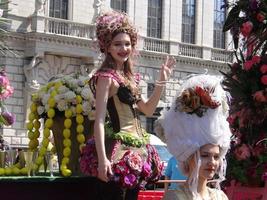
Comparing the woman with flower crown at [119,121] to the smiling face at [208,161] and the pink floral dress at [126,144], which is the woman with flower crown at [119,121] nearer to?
the pink floral dress at [126,144]

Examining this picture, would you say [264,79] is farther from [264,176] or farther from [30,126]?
[30,126]

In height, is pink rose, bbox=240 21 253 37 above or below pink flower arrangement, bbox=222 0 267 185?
above

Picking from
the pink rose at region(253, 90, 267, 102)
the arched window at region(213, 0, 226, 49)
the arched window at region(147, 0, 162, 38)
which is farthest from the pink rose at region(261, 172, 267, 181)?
the arched window at region(213, 0, 226, 49)

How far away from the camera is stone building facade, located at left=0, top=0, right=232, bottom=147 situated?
2723 centimetres

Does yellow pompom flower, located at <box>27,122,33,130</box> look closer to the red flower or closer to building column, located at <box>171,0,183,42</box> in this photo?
the red flower

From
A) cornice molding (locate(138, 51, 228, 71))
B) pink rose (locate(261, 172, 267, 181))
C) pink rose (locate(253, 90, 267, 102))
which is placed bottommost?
pink rose (locate(261, 172, 267, 181))

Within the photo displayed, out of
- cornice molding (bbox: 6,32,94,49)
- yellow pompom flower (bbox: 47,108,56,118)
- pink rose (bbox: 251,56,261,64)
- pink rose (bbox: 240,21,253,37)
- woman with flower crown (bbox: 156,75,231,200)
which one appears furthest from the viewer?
cornice molding (bbox: 6,32,94,49)

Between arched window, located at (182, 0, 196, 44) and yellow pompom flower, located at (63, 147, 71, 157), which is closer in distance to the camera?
yellow pompom flower, located at (63, 147, 71, 157)

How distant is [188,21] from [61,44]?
28.7ft

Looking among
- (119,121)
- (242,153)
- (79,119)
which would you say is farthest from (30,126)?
(242,153)

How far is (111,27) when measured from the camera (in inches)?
167

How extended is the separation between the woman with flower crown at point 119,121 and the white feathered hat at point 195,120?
0.76 m

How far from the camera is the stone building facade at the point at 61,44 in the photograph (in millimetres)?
27234

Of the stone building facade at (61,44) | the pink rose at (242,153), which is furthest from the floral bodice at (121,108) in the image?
the stone building facade at (61,44)
